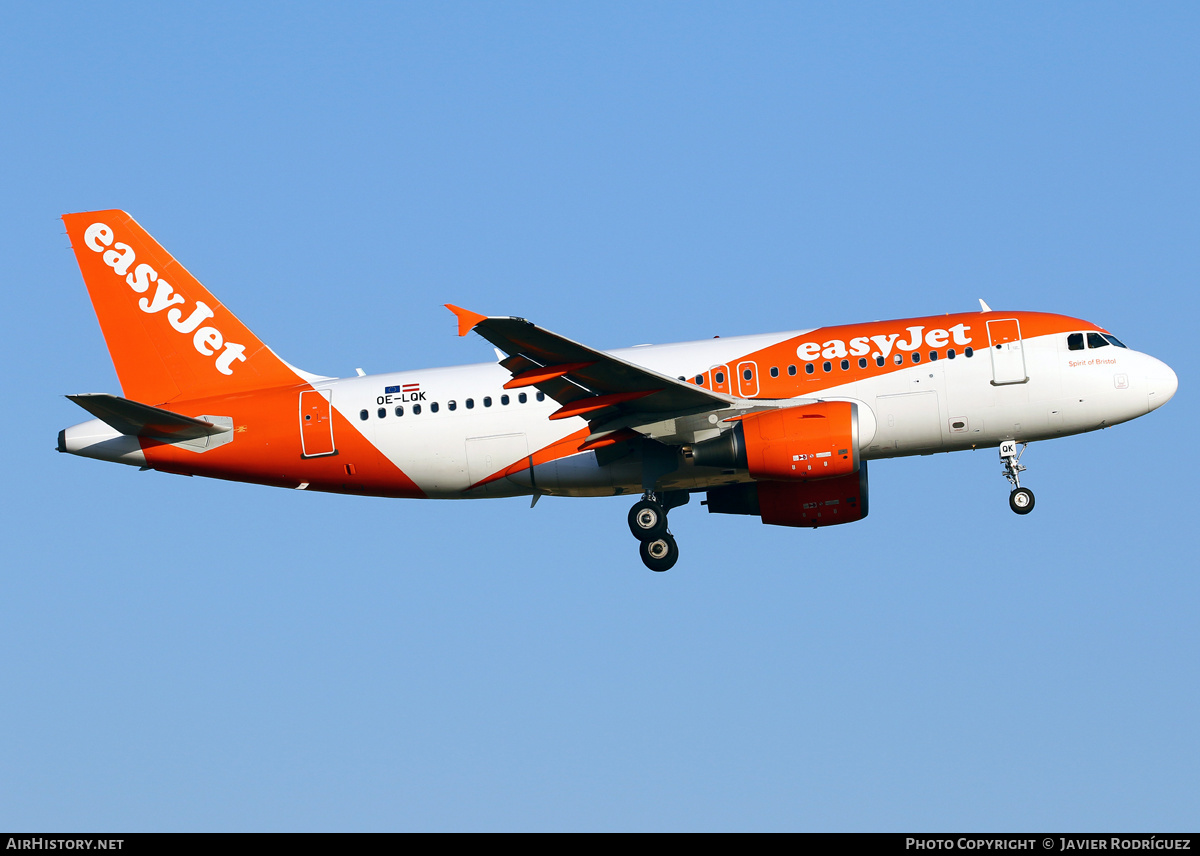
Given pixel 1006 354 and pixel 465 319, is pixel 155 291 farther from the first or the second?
pixel 1006 354

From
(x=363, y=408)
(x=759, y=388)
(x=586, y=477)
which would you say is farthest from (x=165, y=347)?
(x=759, y=388)

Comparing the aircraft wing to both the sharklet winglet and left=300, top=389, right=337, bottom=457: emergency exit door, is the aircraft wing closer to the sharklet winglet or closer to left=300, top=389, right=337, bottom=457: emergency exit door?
the sharklet winglet

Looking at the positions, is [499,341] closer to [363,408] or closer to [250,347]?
[363,408]

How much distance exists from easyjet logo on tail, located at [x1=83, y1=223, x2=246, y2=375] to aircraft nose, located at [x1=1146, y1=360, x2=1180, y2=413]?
77.2ft

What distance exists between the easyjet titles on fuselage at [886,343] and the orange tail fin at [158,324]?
45.8 feet

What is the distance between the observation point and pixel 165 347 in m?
38.5

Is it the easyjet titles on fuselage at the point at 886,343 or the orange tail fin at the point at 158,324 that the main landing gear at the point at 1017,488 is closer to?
the easyjet titles on fuselage at the point at 886,343

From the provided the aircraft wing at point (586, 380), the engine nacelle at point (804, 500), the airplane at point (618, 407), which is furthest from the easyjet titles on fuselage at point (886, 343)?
the engine nacelle at point (804, 500)

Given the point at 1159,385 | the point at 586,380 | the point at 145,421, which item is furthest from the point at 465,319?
the point at 1159,385

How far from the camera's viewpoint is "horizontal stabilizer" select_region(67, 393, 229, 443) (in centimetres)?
3456

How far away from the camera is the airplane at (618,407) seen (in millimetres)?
34031

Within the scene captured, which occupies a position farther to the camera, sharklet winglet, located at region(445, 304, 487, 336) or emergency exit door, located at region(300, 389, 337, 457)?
emergency exit door, located at region(300, 389, 337, 457)

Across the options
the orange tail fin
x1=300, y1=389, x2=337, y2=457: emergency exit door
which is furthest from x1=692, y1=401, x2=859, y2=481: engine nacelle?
the orange tail fin

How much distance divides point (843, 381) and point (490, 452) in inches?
356
